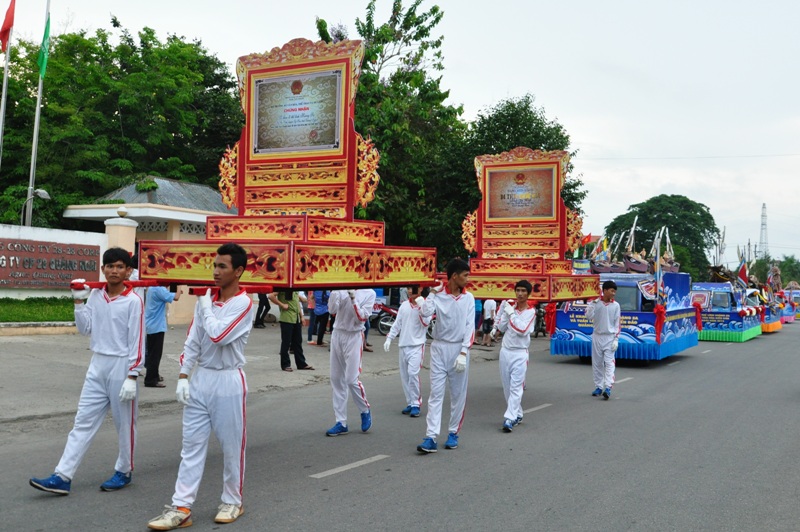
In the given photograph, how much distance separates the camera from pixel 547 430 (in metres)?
8.30

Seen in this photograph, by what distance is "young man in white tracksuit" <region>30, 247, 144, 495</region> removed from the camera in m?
5.46

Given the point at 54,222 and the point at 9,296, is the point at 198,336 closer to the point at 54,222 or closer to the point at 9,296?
the point at 9,296

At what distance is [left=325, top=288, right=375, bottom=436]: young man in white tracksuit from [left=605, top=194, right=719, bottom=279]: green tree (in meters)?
60.2

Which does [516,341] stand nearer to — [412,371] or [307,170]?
[412,371]

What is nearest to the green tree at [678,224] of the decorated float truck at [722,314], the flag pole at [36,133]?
the decorated float truck at [722,314]

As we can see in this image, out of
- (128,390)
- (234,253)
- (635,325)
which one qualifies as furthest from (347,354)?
(635,325)

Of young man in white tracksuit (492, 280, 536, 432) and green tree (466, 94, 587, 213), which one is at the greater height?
green tree (466, 94, 587, 213)

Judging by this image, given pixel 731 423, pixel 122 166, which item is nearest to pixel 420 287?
pixel 731 423

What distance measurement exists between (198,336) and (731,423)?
670 centimetres

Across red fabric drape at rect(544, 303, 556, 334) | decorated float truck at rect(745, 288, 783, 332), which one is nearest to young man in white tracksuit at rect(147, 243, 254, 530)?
red fabric drape at rect(544, 303, 556, 334)

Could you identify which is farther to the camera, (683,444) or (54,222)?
(54,222)

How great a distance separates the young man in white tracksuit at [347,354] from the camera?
7832 mm

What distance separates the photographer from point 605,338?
10.8 meters

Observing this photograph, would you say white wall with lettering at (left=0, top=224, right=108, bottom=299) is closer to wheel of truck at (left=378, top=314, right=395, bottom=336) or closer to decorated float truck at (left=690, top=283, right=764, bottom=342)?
wheel of truck at (left=378, top=314, right=395, bottom=336)
